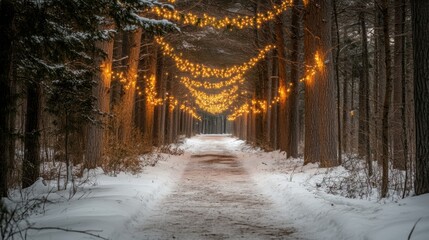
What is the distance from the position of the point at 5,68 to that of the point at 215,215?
16.0 feet

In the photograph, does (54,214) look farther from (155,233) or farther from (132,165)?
(132,165)

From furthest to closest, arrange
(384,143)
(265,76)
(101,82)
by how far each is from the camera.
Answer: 1. (265,76)
2. (101,82)
3. (384,143)

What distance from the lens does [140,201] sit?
9.02 metres

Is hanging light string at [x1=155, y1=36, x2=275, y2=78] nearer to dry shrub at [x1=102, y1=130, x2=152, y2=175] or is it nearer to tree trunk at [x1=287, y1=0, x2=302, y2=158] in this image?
tree trunk at [x1=287, y1=0, x2=302, y2=158]

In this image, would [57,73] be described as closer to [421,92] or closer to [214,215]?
[214,215]

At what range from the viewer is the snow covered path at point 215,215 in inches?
264

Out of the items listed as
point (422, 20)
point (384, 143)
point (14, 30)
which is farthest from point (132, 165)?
point (422, 20)

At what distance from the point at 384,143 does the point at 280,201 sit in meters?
2.82

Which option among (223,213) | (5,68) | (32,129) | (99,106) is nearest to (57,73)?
(5,68)

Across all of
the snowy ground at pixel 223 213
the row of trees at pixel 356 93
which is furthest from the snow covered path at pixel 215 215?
the row of trees at pixel 356 93

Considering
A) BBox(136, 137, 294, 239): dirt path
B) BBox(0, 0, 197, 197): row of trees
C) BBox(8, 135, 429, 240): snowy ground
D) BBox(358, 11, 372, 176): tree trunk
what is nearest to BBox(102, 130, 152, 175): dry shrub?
BBox(0, 0, 197, 197): row of trees

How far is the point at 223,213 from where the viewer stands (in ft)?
27.5

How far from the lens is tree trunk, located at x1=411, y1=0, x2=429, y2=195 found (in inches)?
274

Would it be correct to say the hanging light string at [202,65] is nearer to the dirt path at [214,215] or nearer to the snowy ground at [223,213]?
the dirt path at [214,215]
